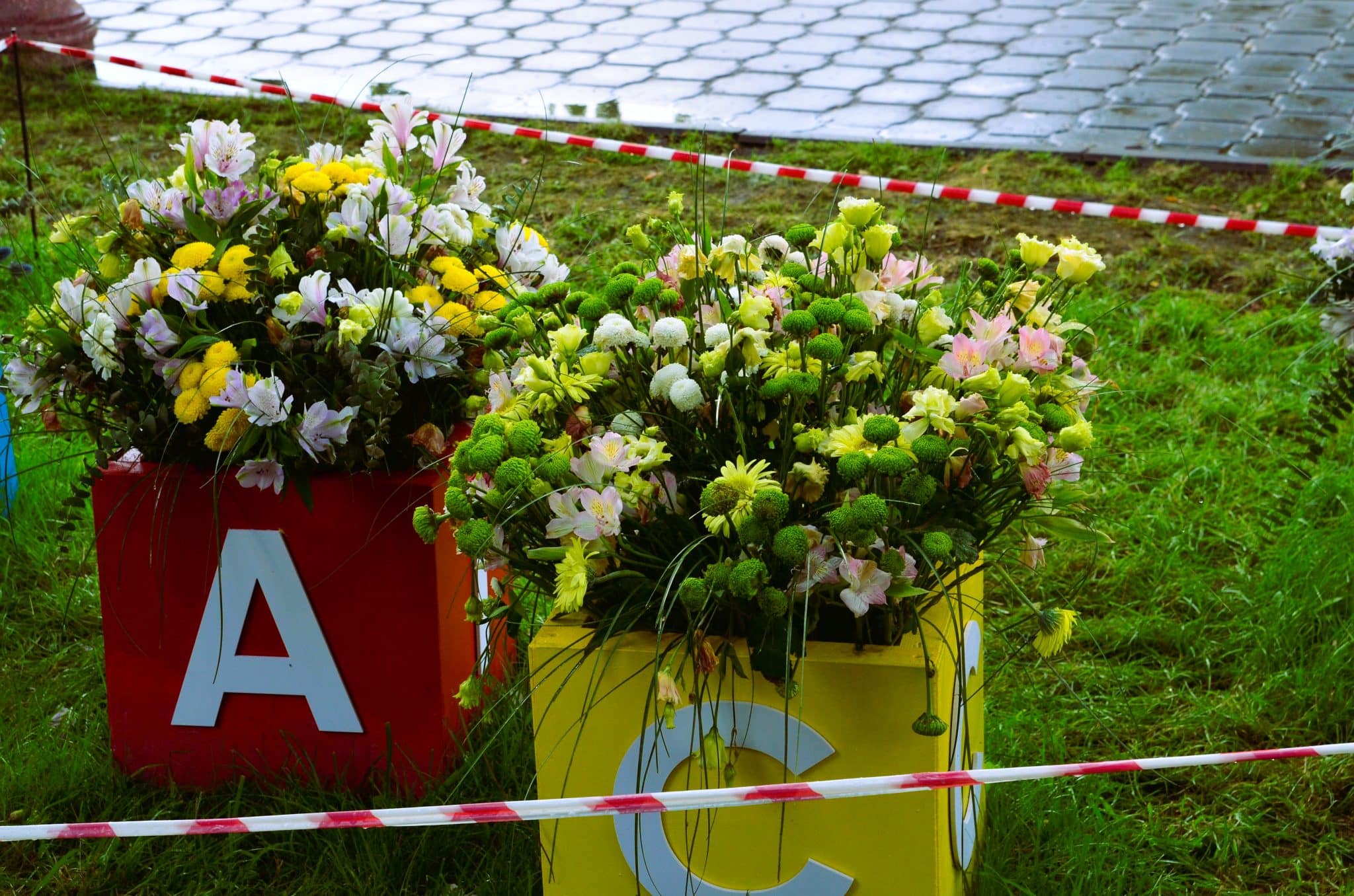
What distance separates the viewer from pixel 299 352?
2148 millimetres

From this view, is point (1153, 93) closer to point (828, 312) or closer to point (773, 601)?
point (828, 312)

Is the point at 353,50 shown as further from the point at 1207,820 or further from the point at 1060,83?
the point at 1207,820

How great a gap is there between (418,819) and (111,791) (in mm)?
898

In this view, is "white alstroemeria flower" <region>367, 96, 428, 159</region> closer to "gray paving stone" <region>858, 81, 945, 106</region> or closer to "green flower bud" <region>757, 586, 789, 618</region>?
"green flower bud" <region>757, 586, 789, 618</region>

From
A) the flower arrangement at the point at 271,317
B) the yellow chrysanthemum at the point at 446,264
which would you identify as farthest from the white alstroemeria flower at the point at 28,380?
the yellow chrysanthemum at the point at 446,264

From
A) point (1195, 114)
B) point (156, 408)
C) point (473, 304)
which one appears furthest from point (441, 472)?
point (1195, 114)

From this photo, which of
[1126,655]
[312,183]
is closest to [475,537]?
[312,183]

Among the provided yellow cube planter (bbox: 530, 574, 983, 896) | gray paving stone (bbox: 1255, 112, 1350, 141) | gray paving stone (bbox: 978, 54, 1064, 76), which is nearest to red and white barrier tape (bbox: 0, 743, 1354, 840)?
yellow cube planter (bbox: 530, 574, 983, 896)

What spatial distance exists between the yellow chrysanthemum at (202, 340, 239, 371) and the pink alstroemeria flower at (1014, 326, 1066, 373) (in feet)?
3.58

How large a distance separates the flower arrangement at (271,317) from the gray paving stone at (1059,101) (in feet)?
13.5

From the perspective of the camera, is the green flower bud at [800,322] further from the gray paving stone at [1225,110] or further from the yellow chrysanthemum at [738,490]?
the gray paving stone at [1225,110]

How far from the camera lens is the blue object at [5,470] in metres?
3.16

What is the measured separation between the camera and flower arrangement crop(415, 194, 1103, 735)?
1558mm

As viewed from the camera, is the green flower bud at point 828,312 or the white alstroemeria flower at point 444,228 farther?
the white alstroemeria flower at point 444,228
